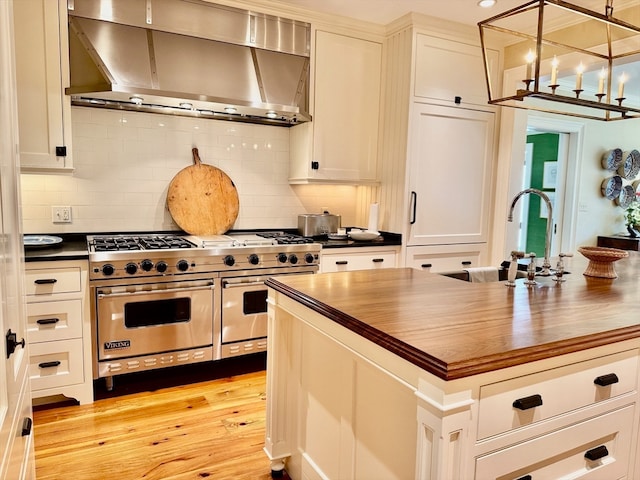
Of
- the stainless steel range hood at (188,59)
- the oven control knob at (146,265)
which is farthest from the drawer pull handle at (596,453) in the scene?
the stainless steel range hood at (188,59)

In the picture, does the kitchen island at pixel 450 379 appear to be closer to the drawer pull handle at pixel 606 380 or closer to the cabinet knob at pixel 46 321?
the drawer pull handle at pixel 606 380

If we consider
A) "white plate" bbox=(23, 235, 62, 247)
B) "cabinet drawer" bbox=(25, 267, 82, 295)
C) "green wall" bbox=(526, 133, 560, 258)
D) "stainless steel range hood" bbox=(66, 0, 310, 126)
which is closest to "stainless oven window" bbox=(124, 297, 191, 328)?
"cabinet drawer" bbox=(25, 267, 82, 295)

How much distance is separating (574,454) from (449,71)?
9.86 feet

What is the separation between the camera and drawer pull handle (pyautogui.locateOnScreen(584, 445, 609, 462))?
141 cm

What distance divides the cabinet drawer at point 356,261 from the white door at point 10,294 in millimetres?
2250

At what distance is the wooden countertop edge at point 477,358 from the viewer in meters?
1.04

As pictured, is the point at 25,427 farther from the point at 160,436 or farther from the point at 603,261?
the point at 603,261

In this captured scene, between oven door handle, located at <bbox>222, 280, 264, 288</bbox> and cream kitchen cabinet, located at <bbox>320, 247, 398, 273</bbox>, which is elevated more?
cream kitchen cabinet, located at <bbox>320, 247, 398, 273</bbox>

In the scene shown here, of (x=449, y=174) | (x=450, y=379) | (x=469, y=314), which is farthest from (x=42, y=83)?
(x=449, y=174)

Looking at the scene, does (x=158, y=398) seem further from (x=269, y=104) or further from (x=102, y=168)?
(x=269, y=104)

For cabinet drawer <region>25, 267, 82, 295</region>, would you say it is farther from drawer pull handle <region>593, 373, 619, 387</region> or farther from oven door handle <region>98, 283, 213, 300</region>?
drawer pull handle <region>593, 373, 619, 387</region>

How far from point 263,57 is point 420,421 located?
113 inches

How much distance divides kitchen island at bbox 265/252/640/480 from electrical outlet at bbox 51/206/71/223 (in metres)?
2.00

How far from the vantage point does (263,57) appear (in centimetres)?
326
